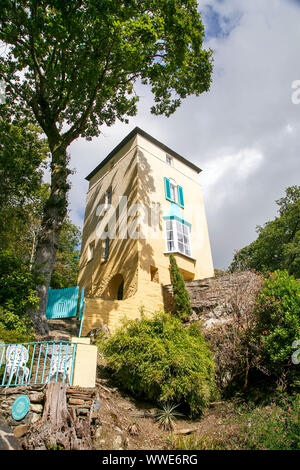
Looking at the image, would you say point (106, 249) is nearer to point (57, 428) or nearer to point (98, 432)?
point (98, 432)

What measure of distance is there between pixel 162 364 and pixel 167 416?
41.6 inches

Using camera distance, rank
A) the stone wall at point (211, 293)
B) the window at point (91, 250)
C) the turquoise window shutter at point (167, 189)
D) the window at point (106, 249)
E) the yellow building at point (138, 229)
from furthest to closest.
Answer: the window at point (91, 250) → the turquoise window shutter at point (167, 189) → the window at point (106, 249) → the yellow building at point (138, 229) → the stone wall at point (211, 293)

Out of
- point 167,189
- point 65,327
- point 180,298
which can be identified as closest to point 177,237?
point 167,189

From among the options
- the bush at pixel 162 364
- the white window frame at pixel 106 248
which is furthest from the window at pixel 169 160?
the bush at pixel 162 364

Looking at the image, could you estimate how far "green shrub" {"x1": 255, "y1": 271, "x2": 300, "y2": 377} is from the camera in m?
6.70

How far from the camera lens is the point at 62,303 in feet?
47.3

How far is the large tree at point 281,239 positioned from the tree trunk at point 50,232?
46.5 feet

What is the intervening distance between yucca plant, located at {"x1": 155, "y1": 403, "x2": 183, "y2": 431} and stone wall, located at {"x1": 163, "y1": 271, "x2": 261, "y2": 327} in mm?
4335

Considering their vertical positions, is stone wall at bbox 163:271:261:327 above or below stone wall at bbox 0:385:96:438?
above

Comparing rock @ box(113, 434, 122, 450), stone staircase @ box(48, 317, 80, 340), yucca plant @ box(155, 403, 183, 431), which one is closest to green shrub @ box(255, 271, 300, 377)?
yucca plant @ box(155, 403, 183, 431)

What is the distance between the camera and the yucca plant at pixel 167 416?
6.23 meters

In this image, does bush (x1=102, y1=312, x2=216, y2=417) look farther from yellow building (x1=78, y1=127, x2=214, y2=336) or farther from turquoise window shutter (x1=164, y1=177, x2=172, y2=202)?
turquoise window shutter (x1=164, y1=177, x2=172, y2=202)

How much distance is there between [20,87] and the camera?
12.9 meters

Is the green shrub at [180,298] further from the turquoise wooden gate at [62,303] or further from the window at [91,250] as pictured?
the window at [91,250]
